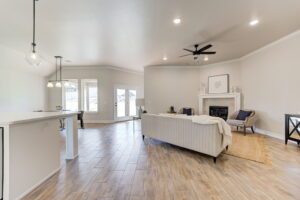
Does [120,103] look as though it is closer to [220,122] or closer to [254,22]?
[220,122]

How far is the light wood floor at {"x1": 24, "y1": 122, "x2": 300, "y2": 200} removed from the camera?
2.33 meters

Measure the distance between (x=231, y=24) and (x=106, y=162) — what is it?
4142 millimetres

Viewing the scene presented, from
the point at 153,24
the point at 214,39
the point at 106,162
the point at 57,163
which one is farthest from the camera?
the point at 214,39

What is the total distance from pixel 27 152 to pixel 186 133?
9.67 ft

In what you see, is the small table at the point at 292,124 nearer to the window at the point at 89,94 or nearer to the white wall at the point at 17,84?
the window at the point at 89,94

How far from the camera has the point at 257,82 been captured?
630 centimetres

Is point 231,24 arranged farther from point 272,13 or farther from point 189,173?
point 189,173

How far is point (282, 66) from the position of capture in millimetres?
5129

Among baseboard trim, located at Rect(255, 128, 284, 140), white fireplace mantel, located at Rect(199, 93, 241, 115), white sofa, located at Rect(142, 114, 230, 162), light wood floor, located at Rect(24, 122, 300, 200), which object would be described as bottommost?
light wood floor, located at Rect(24, 122, 300, 200)

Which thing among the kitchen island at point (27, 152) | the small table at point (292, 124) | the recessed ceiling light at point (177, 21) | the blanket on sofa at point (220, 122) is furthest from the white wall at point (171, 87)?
the kitchen island at point (27, 152)

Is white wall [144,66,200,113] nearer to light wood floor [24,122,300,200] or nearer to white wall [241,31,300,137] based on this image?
white wall [241,31,300,137]

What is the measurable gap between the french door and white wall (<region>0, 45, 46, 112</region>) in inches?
148

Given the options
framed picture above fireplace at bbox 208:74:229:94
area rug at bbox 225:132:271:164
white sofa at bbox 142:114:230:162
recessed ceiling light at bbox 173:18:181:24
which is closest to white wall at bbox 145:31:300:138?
framed picture above fireplace at bbox 208:74:229:94

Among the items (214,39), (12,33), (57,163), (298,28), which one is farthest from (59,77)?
(298,28)
